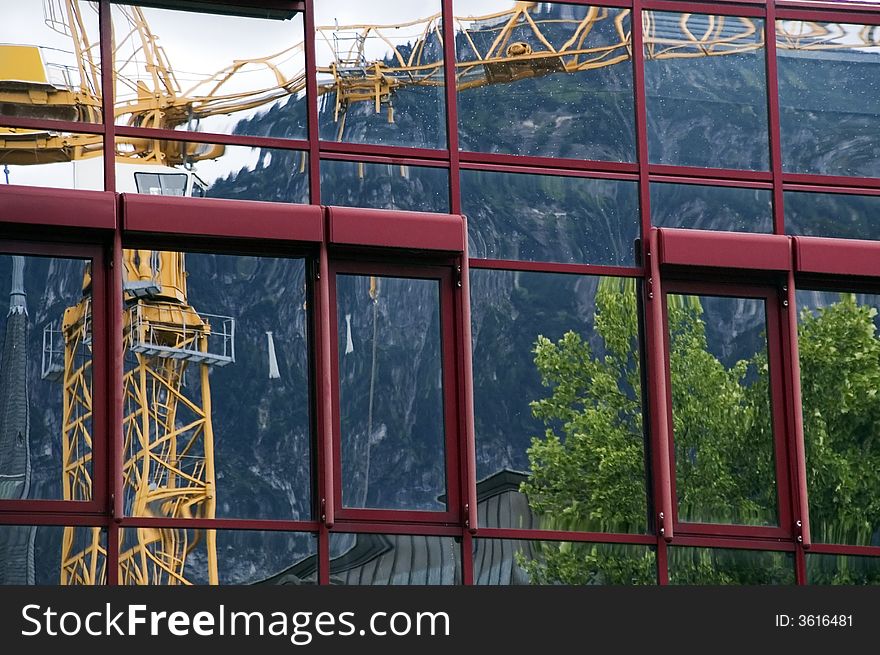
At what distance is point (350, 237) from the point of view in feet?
65.0

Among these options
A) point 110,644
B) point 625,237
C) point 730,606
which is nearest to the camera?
point 110,644

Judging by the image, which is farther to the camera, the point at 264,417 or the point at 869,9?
the point at 869,9

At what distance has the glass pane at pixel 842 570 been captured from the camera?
20250 mm

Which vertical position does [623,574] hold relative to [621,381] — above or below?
below

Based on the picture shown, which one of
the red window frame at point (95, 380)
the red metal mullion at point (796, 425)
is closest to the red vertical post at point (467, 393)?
the red metal mullion at point (796, 425)

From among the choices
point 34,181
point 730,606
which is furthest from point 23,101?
point 730,606

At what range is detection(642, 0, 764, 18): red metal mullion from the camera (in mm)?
21062

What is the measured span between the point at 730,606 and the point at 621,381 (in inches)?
84.5

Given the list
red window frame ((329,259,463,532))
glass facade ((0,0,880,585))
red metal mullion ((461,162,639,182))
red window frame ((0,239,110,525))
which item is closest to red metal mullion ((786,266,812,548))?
glass facade ((0,0,880,585))

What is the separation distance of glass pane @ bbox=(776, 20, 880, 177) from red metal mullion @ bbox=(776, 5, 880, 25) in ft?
0.17

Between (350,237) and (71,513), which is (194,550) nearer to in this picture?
(71,513)

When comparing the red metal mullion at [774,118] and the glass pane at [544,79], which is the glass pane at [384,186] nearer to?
the glass pane at [544,79]

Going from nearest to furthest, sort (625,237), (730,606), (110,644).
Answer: (110,644) → (730,606) → (625,237)

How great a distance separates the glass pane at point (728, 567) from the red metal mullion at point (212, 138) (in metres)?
4.35
